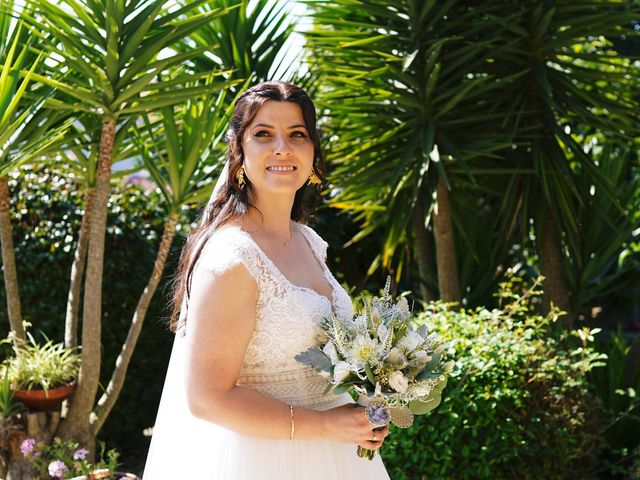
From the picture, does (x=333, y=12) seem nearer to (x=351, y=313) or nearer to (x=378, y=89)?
(x=378, y=89)

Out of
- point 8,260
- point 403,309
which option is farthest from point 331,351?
point 8,260

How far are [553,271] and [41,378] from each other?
11.1 ft

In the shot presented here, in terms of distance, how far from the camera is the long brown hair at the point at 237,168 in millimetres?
2449

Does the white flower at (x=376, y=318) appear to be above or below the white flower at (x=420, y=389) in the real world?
above

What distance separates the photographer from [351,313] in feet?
8.09

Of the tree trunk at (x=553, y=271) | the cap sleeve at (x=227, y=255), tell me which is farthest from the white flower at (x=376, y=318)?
the tree trunk at (x=553, y=271)

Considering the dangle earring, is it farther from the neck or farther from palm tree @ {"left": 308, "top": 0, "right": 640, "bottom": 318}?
palm tree @ {"left": 308, "top": 0, "right": 640, "bottom": 318}

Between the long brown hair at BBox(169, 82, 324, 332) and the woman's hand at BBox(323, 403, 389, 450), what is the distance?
20.7 inches

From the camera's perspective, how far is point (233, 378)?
7.06 feet

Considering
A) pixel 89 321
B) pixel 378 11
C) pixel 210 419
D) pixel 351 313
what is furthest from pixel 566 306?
pixel 210 419

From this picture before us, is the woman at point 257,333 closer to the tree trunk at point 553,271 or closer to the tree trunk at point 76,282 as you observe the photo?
the tree trunk at point 76,282

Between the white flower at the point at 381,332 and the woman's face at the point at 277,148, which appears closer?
the white flower at the point at 381,332

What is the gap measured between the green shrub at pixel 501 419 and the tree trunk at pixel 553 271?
1.29 meters

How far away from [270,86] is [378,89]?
306 centimetres
